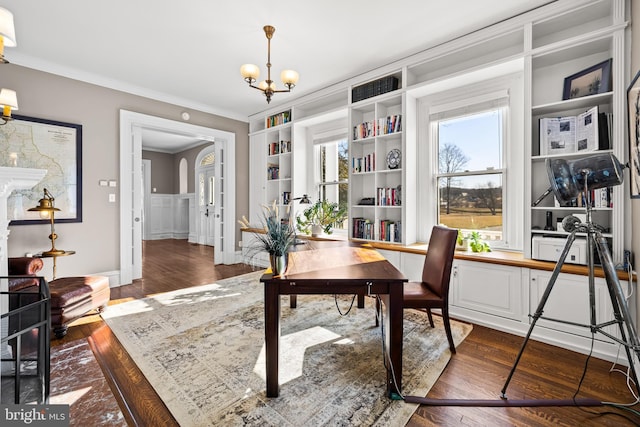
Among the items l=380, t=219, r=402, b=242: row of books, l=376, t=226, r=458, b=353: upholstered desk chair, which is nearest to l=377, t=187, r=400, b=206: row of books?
l=380, t=219, r=402, b=242: row of books

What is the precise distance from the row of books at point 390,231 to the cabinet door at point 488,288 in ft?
2.69

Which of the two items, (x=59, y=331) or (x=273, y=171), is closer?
(x=59, y=331)

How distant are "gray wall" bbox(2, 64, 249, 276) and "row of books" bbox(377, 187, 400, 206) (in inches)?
144

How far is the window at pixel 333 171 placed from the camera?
14.9 ft

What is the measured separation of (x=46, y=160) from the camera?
349 centimetres

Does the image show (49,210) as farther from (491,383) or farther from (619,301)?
(619,301)

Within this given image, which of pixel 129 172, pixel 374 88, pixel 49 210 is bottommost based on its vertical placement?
pixel 49 210

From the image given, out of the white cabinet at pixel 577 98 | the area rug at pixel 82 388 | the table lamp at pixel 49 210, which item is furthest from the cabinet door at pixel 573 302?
the table lamp at pixel 49 210

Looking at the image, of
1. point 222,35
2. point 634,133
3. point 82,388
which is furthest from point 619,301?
point 222,35

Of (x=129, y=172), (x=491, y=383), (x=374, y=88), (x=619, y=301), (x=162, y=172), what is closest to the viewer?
(x=619, y=301)

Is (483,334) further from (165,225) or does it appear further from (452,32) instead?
(165,225)

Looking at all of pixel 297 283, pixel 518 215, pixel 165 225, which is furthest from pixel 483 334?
pixel 165 225

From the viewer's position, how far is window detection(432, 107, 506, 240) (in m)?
3.12

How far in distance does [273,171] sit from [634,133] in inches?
174
